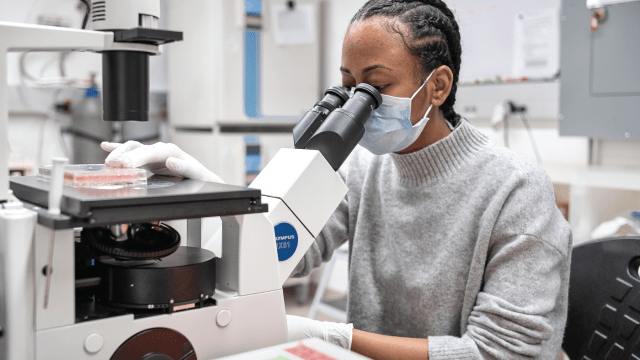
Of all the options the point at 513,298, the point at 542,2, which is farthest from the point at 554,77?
the point at 513,298

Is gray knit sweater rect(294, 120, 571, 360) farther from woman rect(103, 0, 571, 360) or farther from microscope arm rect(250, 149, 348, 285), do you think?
microscope arm rect(250, 149, 348, 285)

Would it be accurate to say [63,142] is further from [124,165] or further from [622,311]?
[622,311]

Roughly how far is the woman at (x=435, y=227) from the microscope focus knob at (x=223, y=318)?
0.18 meters

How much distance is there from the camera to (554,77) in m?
2.18

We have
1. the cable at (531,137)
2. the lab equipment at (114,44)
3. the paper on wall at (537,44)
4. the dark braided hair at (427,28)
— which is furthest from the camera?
the cable at (531,137)

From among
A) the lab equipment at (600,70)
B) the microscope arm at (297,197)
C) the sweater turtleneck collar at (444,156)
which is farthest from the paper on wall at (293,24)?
the microscope arm at (297,197)

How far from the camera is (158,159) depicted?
2.72 feet

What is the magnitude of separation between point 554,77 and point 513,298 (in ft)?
4.96

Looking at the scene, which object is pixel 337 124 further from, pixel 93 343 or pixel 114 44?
pixel 93 343

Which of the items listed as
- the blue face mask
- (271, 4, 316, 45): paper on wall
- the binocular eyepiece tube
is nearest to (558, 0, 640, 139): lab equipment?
the blue face mask

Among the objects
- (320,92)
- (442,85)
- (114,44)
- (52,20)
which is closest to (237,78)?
(320,92)

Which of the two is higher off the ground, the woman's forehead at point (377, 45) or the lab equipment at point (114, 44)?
the woman's forehead at point (377, 45)

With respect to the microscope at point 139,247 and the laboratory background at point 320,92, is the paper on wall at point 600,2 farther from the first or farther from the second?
the microscope at point 139,247

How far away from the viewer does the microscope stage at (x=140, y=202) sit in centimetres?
57
